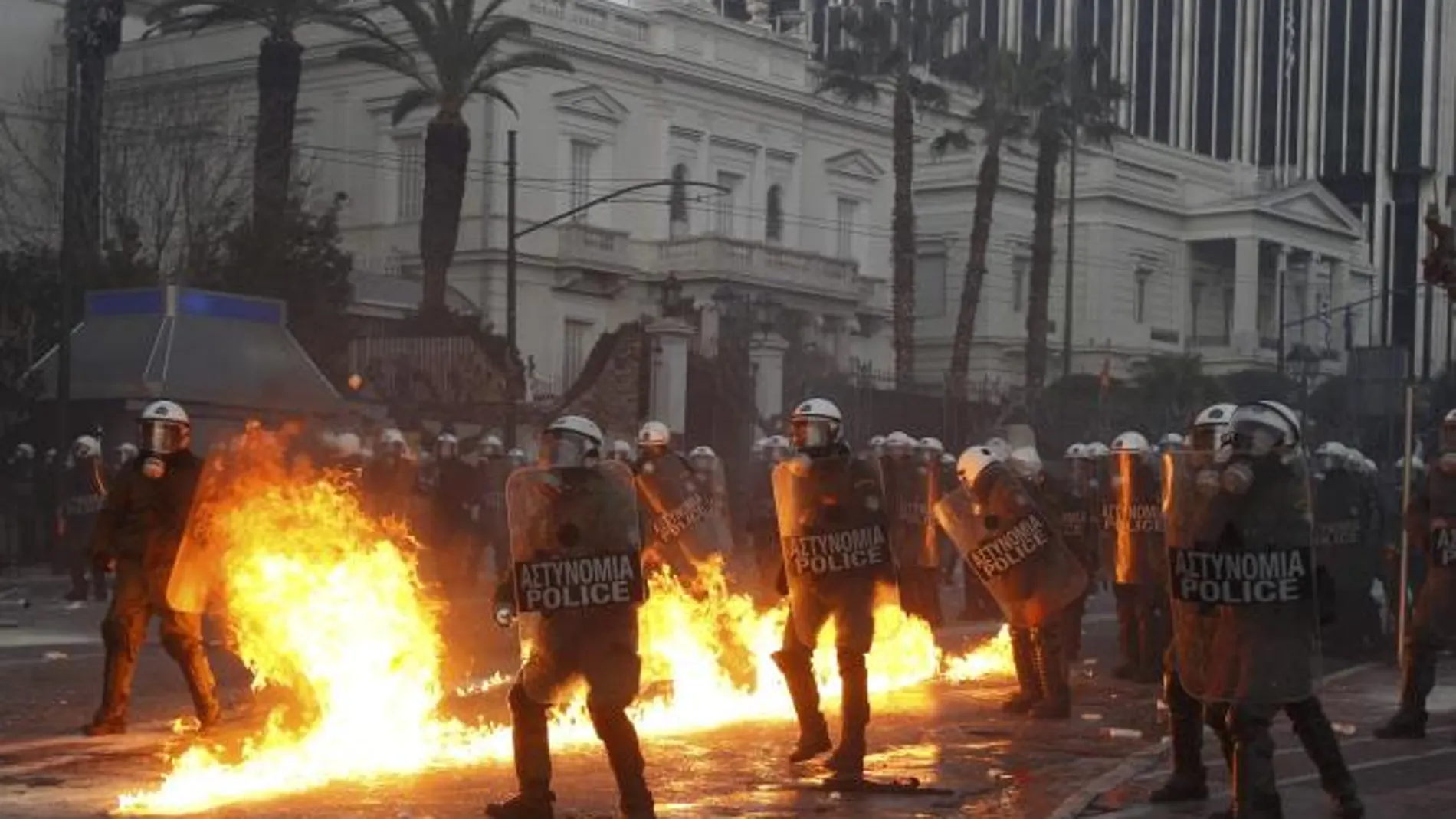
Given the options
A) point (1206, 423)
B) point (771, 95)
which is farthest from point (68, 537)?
point (771, 95)

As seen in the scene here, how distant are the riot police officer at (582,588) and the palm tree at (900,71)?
4188 centimetres

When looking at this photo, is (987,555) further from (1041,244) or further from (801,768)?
(1041,244)

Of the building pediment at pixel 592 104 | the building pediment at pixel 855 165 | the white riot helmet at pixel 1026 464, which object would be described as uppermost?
the building pediment at pixel 592 104

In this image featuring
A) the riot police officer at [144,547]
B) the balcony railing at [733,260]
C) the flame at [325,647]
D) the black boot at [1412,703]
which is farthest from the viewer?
the balcony railing at [733,260]

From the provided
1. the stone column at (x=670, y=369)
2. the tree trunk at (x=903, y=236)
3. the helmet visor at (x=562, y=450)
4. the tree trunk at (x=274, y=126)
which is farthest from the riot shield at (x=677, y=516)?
the tree trunk at (x=903, y=236)

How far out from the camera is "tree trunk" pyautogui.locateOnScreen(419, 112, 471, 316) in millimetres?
42125

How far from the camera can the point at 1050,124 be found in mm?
54438

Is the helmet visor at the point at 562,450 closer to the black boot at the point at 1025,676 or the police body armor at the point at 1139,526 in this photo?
the black boot at the point at 1025,676

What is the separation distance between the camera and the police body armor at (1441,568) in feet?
44.8

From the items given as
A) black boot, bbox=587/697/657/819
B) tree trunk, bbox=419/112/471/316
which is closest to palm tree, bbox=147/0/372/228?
tree trunk, bbox=419/112/471/316

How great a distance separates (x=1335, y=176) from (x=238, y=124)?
64.0 meters

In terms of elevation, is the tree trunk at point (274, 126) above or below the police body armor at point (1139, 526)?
above

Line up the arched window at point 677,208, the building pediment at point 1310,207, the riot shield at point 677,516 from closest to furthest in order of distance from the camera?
1. the riot shield at point 677,516
2. the arched window at point 677,208
3. the building pediment at point 1310,207

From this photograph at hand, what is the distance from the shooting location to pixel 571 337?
56.3 m
